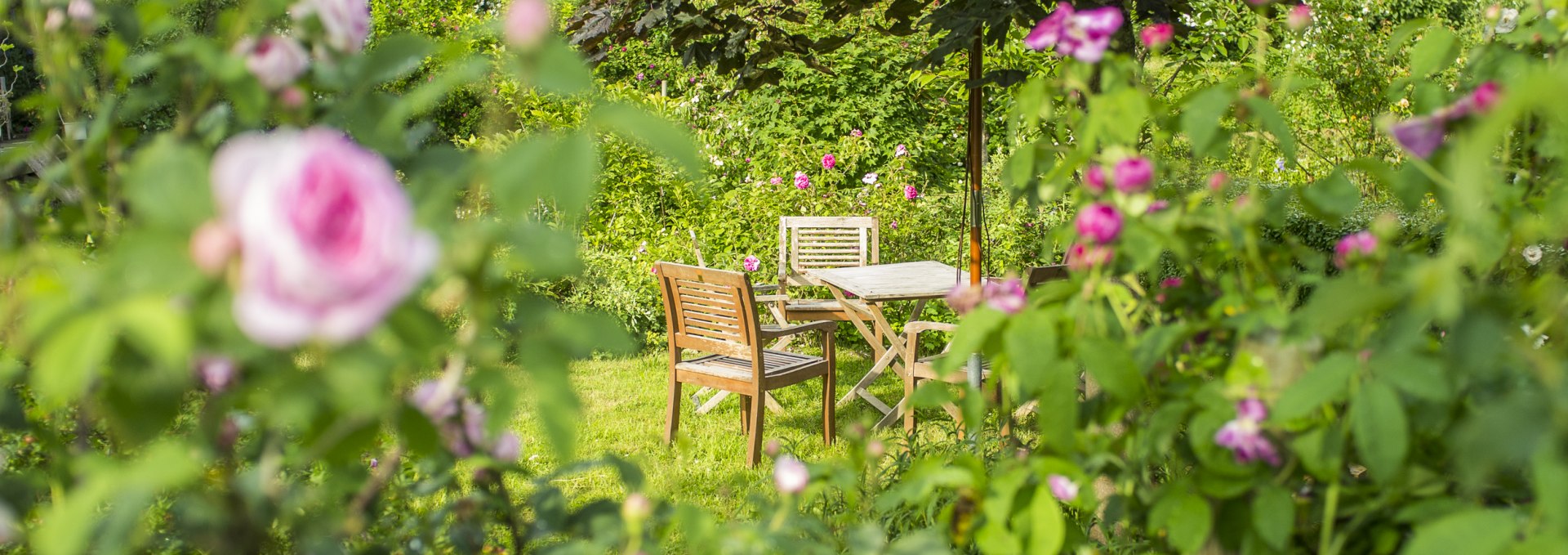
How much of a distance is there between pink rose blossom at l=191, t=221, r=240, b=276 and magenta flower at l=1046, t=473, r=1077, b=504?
681mm

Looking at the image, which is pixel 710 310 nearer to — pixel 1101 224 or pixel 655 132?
pixel 1101 224

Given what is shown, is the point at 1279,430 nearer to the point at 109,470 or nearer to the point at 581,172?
the point at 581,172

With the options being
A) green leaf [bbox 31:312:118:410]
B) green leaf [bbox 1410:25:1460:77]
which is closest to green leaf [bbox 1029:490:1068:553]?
green leaf [bbox 1410:25:1460:77]

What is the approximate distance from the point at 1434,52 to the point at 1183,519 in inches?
22.9

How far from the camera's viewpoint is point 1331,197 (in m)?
0.95

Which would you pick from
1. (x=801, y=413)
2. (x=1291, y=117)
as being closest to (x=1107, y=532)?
(x=801, y=413)

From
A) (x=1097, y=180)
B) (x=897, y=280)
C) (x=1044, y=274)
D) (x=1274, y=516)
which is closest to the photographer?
(x=1274, y=516)

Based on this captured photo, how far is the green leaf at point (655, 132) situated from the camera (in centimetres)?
56

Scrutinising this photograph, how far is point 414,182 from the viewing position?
63cm

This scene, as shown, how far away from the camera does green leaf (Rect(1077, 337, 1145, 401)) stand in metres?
0.81

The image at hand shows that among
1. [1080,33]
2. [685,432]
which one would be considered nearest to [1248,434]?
[1080,33]

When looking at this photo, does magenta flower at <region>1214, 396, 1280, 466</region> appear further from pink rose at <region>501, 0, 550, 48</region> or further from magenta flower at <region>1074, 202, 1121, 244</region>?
pink rose at <region>501, 0, 550, 48</region>

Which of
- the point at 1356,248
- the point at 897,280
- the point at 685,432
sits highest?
the point at 1356,248

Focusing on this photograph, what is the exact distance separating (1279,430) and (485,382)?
648 mm
